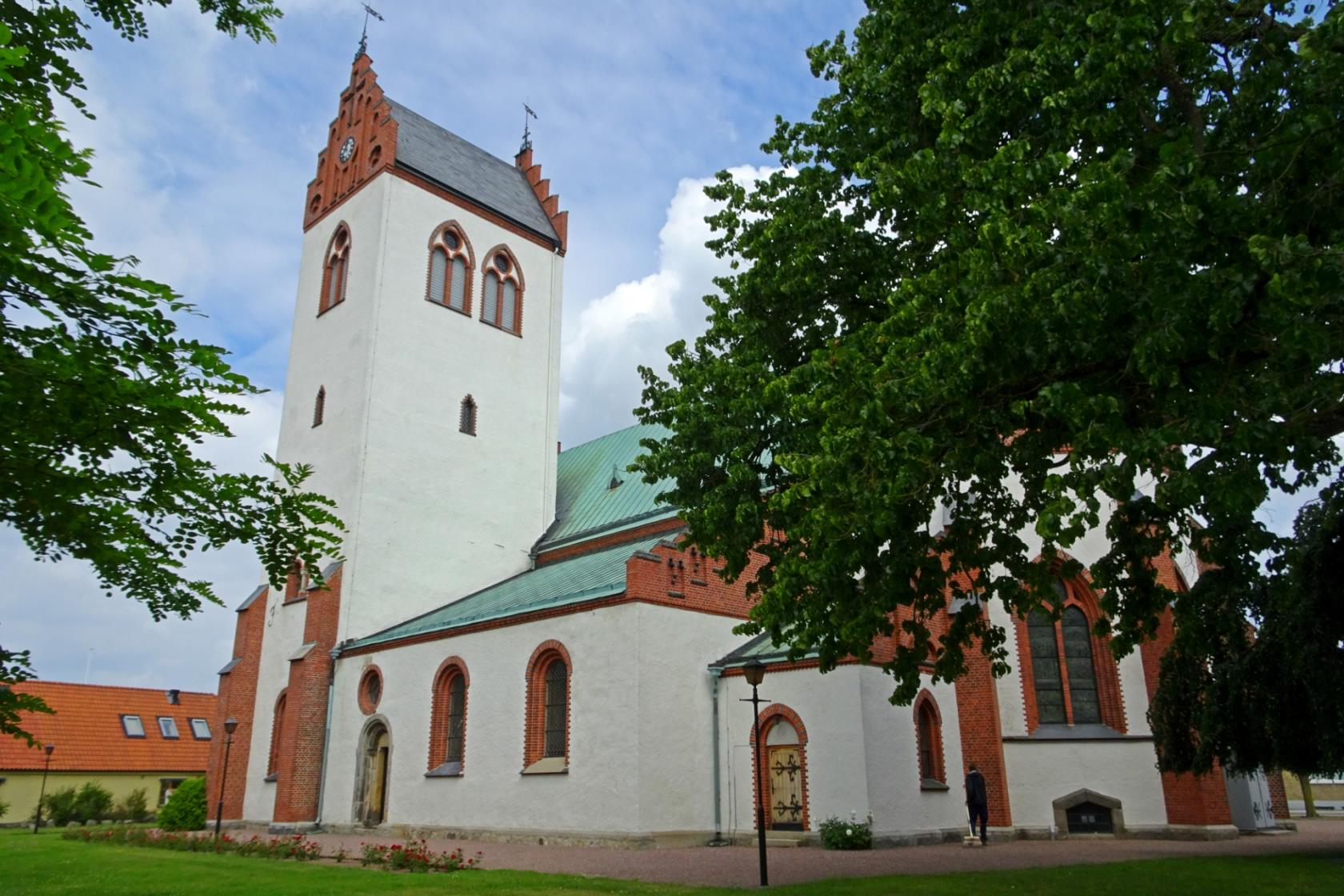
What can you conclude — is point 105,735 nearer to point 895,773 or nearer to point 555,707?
point 555,707

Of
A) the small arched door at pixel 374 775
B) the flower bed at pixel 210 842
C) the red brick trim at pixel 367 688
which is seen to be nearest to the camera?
the flower bed at pixel 210 842

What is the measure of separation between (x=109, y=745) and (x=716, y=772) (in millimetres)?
31932

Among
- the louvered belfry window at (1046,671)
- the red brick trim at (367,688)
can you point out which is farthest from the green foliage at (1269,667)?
the red brick trim at (367,688)

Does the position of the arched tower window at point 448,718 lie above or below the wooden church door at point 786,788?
above

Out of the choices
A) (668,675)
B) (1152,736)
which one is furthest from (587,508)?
(1152,736)

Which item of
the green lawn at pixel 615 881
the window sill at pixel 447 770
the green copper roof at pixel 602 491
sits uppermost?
the green copper roof at pixel 602 491

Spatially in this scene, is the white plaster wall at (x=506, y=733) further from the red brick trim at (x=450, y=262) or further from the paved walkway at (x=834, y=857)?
the red brick trim at (x=450, y=262)

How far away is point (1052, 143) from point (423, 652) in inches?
712

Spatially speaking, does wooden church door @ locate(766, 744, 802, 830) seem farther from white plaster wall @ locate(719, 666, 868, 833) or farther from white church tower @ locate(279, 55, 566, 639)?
white church tower @ locate(279, 55, 566, 639)

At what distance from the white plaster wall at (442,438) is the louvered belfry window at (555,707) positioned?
6.99 meters

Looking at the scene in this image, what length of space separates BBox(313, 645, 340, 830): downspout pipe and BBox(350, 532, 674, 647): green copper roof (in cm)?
78

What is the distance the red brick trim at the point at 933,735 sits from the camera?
18828 millimetres

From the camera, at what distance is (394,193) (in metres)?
27.5

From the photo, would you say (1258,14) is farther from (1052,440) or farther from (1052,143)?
(1052,440)
